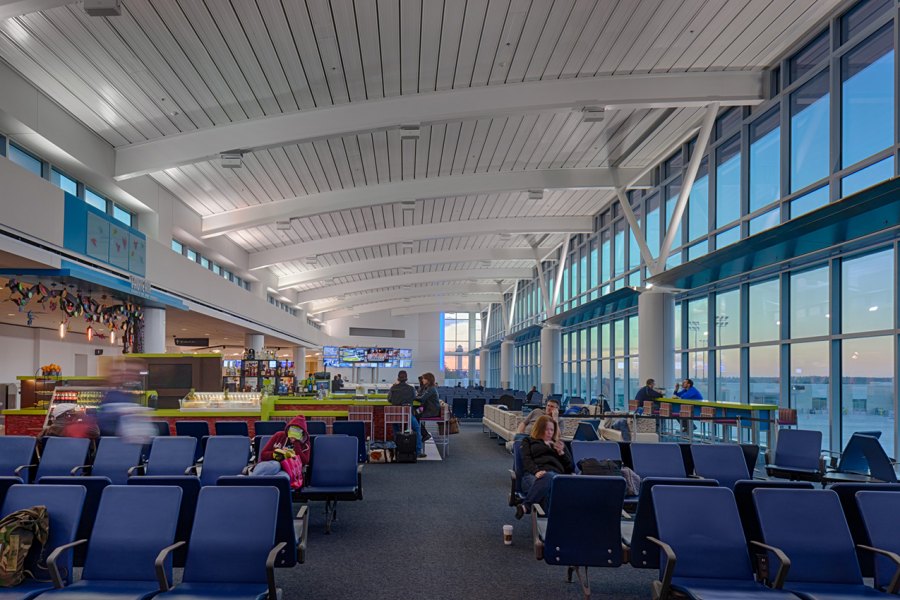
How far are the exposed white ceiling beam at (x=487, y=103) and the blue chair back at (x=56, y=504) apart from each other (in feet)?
25.9

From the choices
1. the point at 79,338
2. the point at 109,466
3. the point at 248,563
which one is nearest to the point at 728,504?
the point at 248,563

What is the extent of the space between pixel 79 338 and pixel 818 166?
78.3 ft

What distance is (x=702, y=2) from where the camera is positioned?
28.3ft

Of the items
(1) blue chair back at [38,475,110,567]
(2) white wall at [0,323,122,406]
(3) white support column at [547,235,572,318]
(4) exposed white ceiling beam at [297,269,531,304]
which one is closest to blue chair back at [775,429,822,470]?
(1) blue chair back at [38,475,110,567]

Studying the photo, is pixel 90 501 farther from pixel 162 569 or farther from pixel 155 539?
pixel 162 569

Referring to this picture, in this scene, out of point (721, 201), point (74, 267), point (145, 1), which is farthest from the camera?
point (721, 201)

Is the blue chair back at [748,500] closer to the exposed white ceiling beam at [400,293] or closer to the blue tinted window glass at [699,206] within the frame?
the blue tinted window glass at [699,206]

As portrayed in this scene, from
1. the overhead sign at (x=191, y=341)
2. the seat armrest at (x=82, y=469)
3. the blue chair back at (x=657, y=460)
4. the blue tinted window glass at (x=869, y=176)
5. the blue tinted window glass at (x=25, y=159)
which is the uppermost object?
the blue tinted window glass at (x=25, y=159)

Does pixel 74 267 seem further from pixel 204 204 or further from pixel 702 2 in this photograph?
pixel 702 2

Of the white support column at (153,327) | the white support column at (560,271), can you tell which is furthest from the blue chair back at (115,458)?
the white support column at (560,271)

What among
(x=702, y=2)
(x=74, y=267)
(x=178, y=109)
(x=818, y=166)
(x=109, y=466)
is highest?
(x=702, y=2)

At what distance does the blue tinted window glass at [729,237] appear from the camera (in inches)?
501

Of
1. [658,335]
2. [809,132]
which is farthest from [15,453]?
[658,335]

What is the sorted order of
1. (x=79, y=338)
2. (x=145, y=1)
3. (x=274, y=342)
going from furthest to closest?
(x=274, y=342)
(x=79, y=338)
(x=145, y=1)
